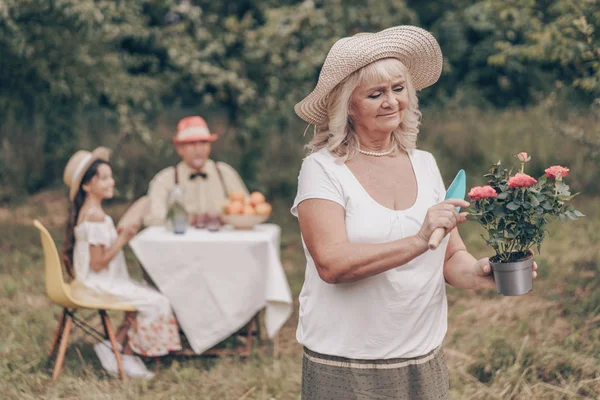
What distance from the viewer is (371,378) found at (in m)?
2.20

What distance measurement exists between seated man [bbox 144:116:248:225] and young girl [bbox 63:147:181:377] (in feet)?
2.29

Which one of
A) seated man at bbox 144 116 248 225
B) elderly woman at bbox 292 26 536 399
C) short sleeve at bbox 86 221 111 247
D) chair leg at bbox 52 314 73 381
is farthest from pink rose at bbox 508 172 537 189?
seated man at bbox 144 116 248 225

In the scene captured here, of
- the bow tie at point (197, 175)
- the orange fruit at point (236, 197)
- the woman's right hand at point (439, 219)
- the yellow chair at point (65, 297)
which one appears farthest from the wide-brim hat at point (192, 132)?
the woman's right hand at point (439, 219)

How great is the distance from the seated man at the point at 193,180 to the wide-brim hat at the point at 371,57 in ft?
10.2

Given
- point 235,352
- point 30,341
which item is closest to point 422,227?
point 235,352

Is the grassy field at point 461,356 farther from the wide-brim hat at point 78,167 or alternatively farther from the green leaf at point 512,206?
the green leaf at point 512,206

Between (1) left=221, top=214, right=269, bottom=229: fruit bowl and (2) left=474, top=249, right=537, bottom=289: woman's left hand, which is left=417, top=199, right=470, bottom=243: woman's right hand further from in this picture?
(1) left=221, top=214, right=269, bottom=229: fruit bowl

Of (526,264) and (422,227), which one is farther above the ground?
(422,227)

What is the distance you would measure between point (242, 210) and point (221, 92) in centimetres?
356

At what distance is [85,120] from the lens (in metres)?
11.6

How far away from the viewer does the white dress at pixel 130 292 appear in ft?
15.3

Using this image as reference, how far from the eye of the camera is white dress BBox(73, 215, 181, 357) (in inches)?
184

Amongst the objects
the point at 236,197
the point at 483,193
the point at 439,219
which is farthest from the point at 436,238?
the point at 236,197

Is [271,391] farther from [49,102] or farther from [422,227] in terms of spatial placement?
[49,102]
